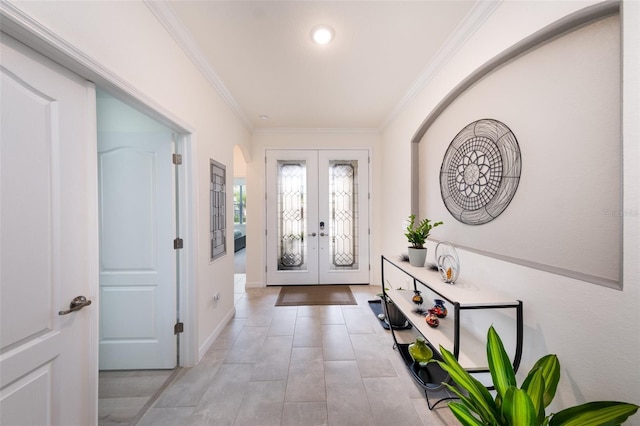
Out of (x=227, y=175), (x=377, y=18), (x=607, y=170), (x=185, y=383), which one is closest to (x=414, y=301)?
(x=607, y=170)

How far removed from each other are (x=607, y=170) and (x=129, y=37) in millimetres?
2553

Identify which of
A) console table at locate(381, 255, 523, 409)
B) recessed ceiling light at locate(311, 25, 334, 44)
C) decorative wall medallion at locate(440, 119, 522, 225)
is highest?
recessed ceiling light at locate(311, 25, 334, 44)

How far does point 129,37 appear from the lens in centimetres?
129

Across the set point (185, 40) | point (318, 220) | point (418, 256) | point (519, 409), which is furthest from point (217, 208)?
point (519, 409)

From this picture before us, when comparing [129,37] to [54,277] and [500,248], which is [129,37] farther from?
[500,248]

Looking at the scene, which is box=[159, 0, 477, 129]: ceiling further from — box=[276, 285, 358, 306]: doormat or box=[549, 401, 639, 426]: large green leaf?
box=[276, 285, 358, 306]: doormat

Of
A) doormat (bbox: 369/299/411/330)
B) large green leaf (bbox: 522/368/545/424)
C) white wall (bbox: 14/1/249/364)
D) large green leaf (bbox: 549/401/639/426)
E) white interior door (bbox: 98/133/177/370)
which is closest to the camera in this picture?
large green leaf (bbox: 549/401/639/426)

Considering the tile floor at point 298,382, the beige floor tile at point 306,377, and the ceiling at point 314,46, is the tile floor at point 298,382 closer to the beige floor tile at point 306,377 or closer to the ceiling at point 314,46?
the beige floor tile at point 306,377

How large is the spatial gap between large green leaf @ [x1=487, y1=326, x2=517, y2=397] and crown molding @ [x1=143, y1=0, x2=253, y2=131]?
2695 mm

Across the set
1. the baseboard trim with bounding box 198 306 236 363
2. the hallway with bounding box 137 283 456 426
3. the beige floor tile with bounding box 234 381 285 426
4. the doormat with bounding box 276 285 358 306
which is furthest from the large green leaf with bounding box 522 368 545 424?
the doormat with bounding box 276 285 358 306

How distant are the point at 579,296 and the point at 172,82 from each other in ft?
9.12

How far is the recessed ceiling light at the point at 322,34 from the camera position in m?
1.68

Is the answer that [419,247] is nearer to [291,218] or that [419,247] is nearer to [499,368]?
[499,368]

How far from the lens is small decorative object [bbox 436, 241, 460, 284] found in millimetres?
1583
